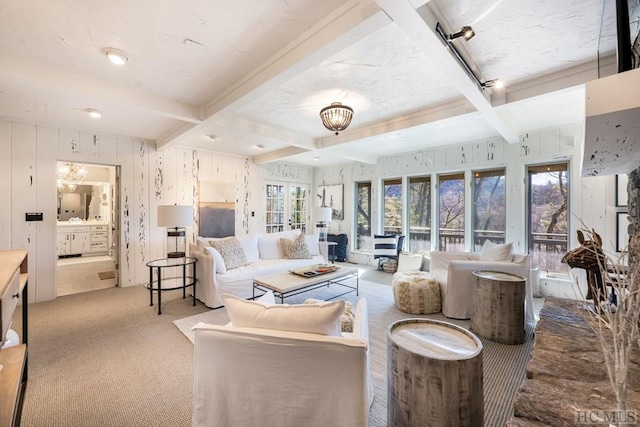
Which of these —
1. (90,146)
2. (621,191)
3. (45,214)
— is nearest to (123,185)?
(90,146)

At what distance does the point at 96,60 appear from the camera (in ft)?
7.50

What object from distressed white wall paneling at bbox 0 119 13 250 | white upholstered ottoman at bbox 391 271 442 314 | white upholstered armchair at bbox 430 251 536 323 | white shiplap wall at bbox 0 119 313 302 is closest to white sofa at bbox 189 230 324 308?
white shiplap wall at bbox 0 119 313 302

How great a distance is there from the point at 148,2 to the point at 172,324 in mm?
2988

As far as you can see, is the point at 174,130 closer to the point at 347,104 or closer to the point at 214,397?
the point at 347,104

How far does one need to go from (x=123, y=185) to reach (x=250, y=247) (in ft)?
7.78

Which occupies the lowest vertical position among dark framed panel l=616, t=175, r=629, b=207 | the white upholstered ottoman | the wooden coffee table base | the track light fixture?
the white upholstered ottoman

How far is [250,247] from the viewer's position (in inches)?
180

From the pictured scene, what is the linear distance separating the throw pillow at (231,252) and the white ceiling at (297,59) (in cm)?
166

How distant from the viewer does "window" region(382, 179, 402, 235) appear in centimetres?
614

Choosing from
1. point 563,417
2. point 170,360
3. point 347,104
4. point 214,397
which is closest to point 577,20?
point 347,104

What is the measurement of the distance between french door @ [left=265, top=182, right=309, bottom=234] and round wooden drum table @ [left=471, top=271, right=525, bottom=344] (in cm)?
491

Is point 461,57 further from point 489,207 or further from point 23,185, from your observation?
point 23,185

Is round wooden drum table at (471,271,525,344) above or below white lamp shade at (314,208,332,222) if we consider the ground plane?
below

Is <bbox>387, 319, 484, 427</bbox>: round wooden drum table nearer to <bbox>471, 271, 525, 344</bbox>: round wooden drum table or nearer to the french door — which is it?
<bbox>471, 271, 525, 344</bbox>: round wooden drum table
